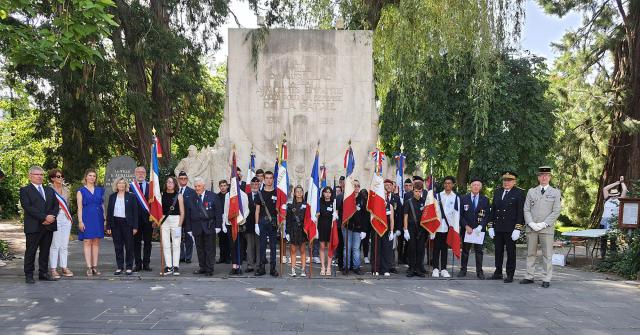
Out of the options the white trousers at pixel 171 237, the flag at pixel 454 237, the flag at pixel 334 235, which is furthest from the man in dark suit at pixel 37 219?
the flag at pixel 454 237

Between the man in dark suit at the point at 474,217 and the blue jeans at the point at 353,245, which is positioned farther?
the blue jeans at the point at 353,245

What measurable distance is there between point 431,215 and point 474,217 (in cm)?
78

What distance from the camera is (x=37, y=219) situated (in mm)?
9172

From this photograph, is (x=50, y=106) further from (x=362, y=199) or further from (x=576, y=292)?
(x=576, y=292)

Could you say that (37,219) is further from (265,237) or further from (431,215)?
(431,215)

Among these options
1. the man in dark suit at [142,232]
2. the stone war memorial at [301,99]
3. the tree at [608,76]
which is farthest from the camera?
the tree at [608,76]

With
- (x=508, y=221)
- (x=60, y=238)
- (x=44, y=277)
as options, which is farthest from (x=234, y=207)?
(x=508, y=221)

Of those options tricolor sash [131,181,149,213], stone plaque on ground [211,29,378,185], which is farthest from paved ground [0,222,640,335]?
stone plaque on ground [211,29,378,185]

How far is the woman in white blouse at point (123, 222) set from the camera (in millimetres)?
9977

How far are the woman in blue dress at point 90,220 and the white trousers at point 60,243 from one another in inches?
9.8

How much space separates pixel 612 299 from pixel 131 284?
7112mm

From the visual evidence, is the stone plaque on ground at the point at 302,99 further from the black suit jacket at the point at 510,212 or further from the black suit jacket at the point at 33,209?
the black suit jacket at the point at 33,209

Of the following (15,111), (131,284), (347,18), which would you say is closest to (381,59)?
(347,18)

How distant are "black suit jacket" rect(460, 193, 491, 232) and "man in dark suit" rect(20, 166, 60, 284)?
270 inches
